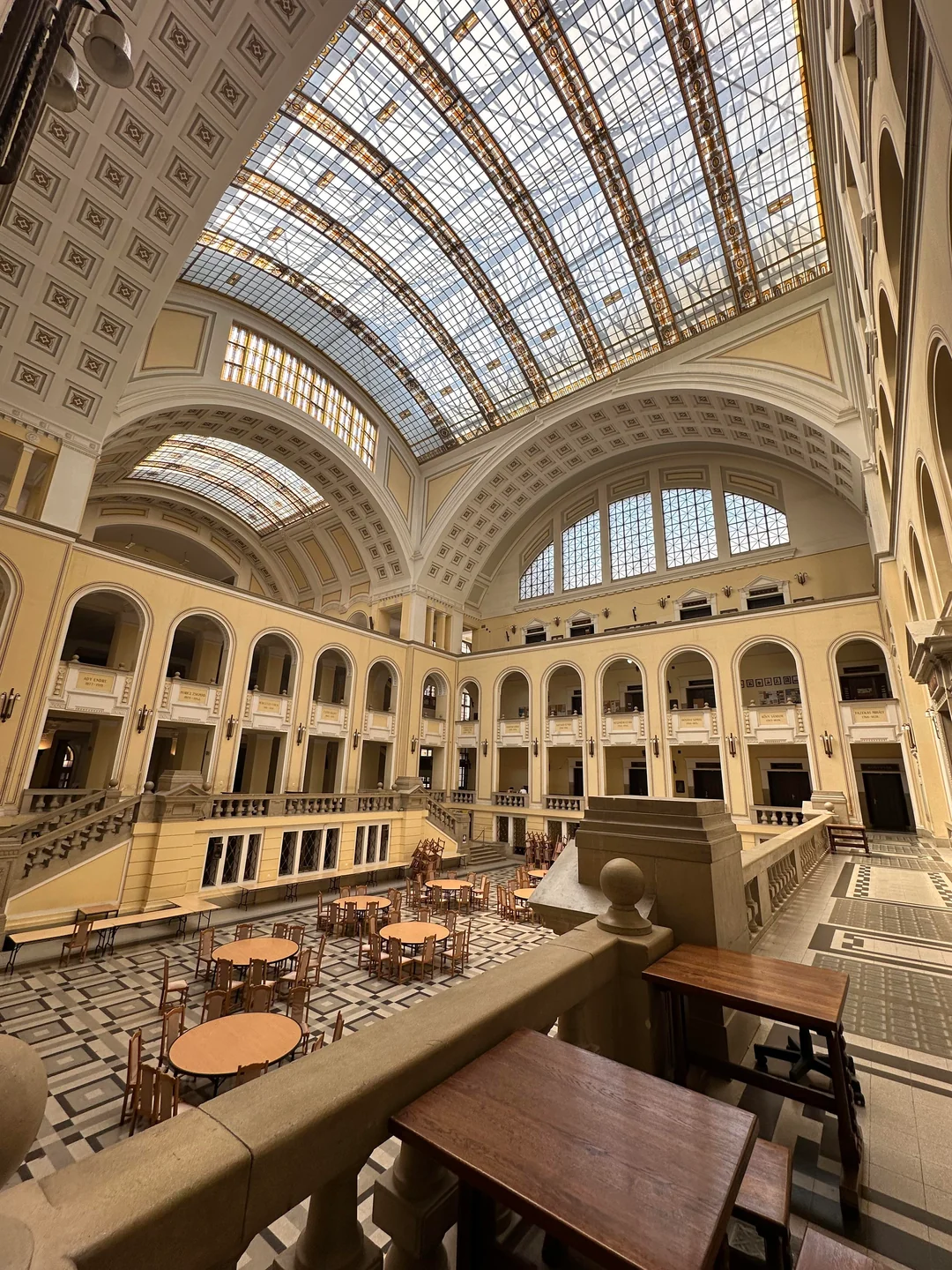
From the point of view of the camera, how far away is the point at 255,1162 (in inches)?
48.4

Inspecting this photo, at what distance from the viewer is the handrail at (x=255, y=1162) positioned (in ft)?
3.34

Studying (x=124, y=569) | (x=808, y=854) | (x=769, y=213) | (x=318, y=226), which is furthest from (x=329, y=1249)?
(x=318, y=226)

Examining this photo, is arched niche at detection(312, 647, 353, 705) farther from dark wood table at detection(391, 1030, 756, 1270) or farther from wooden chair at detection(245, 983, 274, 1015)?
dark wood table at detection(391, 1030, 756, 1270)

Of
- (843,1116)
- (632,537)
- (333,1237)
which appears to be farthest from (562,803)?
(333,1237)

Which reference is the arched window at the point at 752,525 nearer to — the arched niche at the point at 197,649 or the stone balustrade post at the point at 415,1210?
the arched niche at the point at 197,649

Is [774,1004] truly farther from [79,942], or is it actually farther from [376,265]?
[376,265]

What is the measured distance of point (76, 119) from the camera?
33.1ft

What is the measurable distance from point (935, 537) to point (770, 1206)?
30.0ft

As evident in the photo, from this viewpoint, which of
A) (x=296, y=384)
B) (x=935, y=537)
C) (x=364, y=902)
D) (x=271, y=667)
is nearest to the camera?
(x=935, y=537)

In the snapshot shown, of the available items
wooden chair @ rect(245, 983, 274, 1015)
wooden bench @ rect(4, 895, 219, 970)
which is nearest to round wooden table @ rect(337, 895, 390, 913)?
wooden bench @ rect(4, 895, 219, 970)

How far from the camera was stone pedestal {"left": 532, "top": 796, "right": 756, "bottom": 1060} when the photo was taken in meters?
3.11

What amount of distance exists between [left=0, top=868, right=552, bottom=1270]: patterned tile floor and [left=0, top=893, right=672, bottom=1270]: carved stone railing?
2.29 m

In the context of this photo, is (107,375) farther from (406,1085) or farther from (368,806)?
(406,1085)

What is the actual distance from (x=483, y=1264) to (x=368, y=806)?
15943 millimetres
